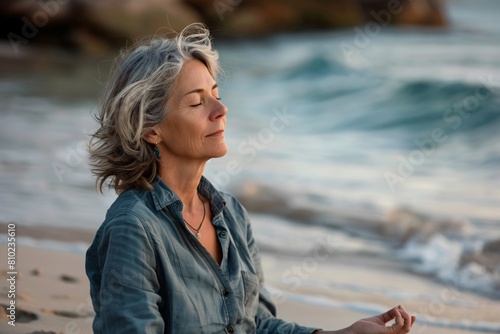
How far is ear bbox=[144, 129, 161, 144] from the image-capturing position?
2406 millimetres

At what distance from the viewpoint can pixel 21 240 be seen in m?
4.80

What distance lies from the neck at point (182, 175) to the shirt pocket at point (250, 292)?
25 cm

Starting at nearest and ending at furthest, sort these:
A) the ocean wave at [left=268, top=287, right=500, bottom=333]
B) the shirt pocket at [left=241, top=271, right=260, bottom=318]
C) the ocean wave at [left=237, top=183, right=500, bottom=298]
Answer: the shirt pocket at [left=241, top=271, right=260, bottom=318]
the ocean wave at [left=268, top=287, right=500, bottom=333]
the ocean wave at [left=237, top=183, right=500, bottom=298]

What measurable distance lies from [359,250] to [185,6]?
986 centimetres

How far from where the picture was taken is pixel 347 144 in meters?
9.38

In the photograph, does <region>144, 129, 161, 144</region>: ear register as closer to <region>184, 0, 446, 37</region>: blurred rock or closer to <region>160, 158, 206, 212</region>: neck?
<region>160, 158, 206, 212</region>: neck

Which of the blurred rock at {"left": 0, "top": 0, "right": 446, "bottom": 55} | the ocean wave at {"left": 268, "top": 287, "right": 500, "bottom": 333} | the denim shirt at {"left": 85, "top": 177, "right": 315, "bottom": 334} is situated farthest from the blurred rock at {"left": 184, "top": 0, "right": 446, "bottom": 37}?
the denim shirt at {"left": 85, "top": 177, "right": 315, "bottom": 334}

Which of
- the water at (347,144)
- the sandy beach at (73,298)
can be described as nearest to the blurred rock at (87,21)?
the water at (347,144)

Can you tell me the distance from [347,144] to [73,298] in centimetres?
586

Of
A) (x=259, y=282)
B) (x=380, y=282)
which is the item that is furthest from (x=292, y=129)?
(x=259, y=282)

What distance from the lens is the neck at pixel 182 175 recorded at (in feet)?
7.99

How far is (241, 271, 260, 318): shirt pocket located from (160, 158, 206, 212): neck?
0.25 meters

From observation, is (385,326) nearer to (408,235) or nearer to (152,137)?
(152,137)

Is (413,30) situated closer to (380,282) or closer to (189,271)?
(380,282)
